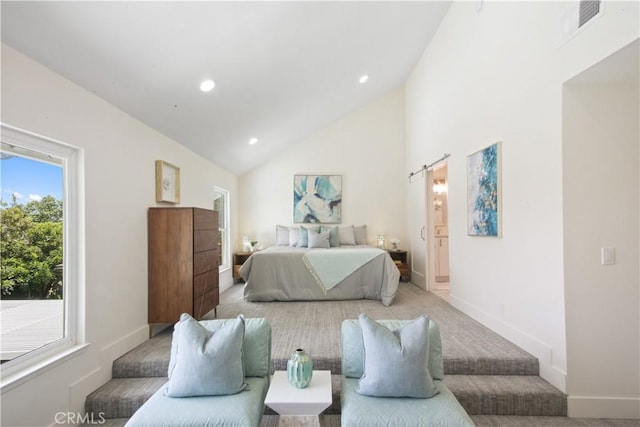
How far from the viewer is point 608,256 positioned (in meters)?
2.02

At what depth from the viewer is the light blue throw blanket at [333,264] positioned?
414 cm

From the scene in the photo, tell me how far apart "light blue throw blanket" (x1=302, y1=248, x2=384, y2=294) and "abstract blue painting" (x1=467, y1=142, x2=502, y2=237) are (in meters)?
1.35

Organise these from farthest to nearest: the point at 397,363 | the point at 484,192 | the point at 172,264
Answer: the point at 484,192 → the point at 172,264 → the point at 397,363

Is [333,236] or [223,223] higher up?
[223,223]

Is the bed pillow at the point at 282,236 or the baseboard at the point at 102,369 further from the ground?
the bed pillow at the point at 282,236

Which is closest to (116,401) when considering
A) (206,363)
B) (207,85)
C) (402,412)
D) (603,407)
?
(206,363)

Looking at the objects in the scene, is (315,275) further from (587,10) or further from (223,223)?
(587,10)

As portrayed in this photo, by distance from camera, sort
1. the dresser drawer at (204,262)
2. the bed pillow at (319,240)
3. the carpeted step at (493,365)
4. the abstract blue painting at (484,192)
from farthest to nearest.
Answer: the bed pillow at (319,240), the dresser drawer at (204,262), the abstract blue painting at (484,192), the carpeted step at (493,365)

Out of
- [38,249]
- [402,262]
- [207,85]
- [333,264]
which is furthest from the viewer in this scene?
[402,262]

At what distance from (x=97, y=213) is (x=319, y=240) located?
3.44 meters

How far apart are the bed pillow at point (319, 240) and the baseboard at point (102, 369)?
2920 mm

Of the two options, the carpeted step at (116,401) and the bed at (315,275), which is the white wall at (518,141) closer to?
the bed at (315,275)

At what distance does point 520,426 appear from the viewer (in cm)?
197

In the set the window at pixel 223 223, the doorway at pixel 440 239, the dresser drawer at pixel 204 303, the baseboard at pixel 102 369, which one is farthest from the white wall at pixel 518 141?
the window at pixel 223 223
